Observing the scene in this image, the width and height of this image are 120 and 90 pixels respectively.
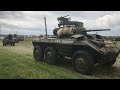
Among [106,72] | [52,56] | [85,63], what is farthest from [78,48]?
[52,56]

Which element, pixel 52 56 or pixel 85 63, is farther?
pixel 52 56

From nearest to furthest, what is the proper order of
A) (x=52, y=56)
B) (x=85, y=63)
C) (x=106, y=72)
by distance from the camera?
(x=85, y=63) → (x=106, y=72) → (x=52, y=56)

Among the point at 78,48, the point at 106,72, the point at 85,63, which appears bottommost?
the point at 106,72

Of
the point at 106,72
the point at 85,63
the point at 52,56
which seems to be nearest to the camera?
the point at 85,63

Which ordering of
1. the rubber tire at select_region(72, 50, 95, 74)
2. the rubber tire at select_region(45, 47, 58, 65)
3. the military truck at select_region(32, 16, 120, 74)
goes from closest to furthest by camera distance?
the rubber tire at select_region(72, 50, 95, 74)
the military truck at select_region(32, 16, 120, 74)
the rubber tire at select_region(45, 47, 58, 65)

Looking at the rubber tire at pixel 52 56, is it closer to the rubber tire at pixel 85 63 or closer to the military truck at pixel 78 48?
the military truck at pixel 78 48

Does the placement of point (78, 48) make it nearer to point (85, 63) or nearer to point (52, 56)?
point (85, 63)

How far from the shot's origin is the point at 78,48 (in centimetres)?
1038

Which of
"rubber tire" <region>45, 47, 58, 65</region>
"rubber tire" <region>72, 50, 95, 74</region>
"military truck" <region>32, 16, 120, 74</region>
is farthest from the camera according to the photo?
"rubber tire" <region>45, 47, 58, 65</region>

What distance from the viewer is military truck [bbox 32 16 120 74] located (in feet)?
31.2

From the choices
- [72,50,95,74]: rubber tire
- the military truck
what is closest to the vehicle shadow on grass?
the military truck

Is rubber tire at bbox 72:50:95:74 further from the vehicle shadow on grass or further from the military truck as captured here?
the vehicle shadow on grass

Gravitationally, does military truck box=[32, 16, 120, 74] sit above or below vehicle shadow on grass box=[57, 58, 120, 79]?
above

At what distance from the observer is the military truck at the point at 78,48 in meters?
9.52
